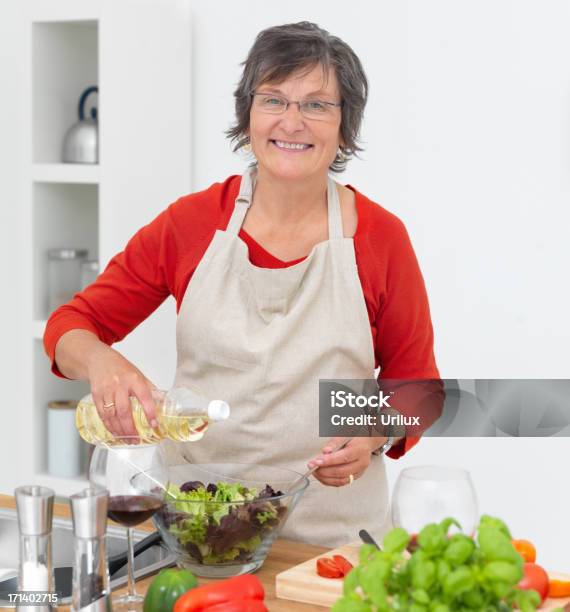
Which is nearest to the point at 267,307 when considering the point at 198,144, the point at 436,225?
the point at 436,225

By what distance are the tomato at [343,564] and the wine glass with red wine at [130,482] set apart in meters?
0.26

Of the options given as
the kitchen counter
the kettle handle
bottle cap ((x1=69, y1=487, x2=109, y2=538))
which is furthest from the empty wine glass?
the kettle handle

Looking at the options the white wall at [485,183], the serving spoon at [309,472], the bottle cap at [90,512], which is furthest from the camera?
the white wall at [485,183]

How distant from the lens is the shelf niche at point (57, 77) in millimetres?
3037

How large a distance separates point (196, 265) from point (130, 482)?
77 cm

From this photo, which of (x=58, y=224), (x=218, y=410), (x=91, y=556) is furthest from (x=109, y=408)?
(x=58, y=224)

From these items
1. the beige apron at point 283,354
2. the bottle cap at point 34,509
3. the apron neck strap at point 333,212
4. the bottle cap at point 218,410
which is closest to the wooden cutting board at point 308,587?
the bottle cap at point 218,410

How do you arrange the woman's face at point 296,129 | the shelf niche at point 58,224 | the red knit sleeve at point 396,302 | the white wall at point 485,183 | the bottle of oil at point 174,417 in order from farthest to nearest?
the shelf niche at point 58,224 → the white wall at point 485,183 → the red knit sleeve at point 396,302 → the woman's face at point 296,129 → the bottle of oil at point 174,417

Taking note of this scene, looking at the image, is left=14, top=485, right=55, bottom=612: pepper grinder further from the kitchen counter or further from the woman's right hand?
the woman's right hand

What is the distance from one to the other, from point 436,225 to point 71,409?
118 centimetres

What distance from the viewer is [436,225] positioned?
2.87 metres

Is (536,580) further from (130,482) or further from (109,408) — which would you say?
(109,408)

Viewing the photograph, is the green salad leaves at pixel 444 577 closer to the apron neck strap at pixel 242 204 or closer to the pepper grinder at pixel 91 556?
the pepper grinder at pixel 91 556

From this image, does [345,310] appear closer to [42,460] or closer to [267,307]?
[267,307]
